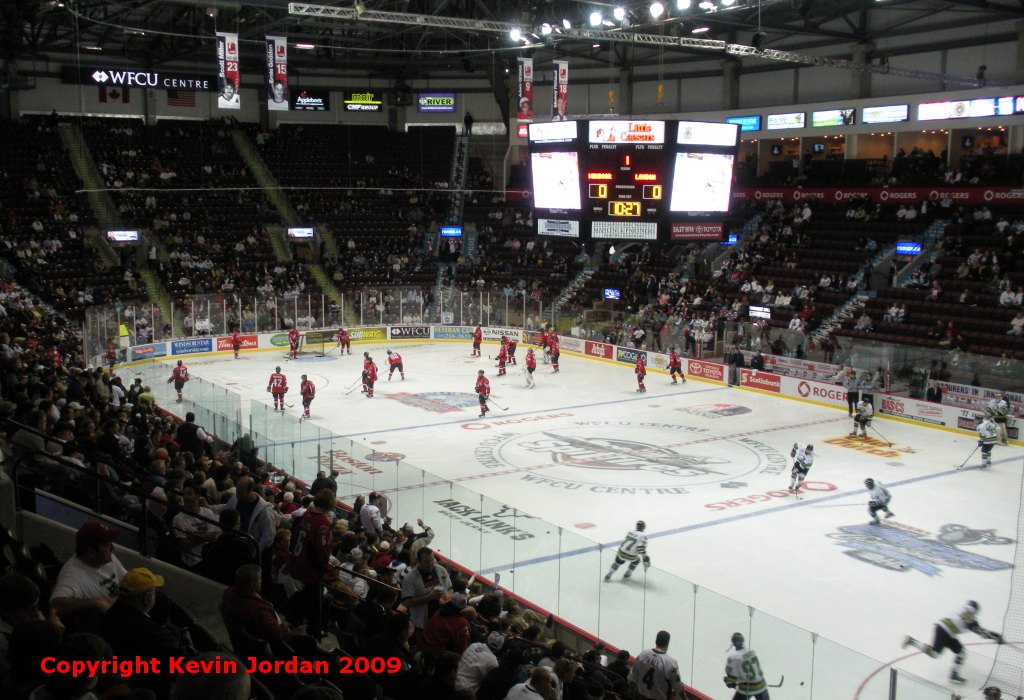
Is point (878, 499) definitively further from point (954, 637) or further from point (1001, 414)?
point (1001, 414)

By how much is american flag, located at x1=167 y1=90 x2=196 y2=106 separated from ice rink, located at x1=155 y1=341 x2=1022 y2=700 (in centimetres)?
1952

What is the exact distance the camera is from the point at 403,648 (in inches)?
221

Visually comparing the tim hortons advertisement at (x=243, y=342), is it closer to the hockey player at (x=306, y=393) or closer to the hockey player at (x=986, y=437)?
the hockey player at (x=306, y=393)

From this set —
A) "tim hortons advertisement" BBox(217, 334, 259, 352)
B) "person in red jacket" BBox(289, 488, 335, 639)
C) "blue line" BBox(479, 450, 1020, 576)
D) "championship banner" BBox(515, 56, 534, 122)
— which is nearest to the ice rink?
"blue line" BBox(479, 450, 1020, 576)

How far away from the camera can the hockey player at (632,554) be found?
35.7 feet

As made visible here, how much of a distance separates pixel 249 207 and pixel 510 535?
33869mm

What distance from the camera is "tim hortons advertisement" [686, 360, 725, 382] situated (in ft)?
97.1

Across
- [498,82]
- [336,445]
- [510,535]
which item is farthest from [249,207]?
[510,535]

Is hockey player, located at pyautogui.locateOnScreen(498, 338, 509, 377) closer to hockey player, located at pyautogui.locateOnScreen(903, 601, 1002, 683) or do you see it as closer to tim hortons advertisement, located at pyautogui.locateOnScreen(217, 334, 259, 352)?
tim hortons advertisement, located at pyautogui.locateOnScreen(217, 334, 259, 352)

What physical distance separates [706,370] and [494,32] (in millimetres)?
15856

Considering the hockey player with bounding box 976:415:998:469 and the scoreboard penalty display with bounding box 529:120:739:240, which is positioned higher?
the scoreboard penalty display with bounding box 529:120:739:240

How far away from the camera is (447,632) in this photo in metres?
6.52

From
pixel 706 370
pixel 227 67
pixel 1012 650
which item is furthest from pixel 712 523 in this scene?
pixel 227 67

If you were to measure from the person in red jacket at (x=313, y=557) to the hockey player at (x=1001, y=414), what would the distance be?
754 inches
